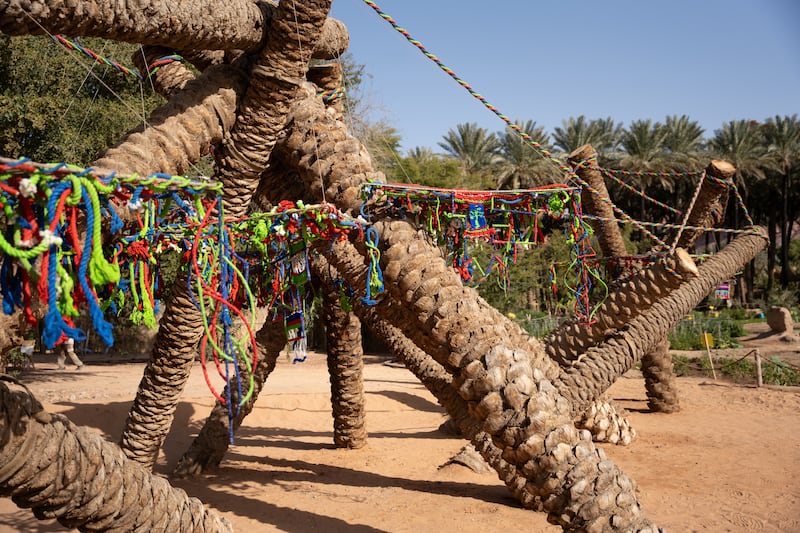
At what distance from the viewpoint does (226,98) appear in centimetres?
515

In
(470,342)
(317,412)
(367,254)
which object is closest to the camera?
(470,342)

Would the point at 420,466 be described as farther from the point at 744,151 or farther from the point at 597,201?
the point at 744,151

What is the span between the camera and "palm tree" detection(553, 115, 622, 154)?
34906 mm

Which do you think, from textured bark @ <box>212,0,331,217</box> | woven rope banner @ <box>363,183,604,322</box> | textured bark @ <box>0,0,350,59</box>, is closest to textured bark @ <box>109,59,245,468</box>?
textured bark @ <box>212,0,331,217</box>

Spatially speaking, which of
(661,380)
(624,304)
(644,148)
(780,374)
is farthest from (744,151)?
(624,304)

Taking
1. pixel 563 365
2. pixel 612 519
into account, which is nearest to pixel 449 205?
pixel 612 519

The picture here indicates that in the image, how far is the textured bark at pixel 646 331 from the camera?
7121mm

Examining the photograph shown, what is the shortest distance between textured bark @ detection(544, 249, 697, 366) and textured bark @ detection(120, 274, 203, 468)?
14.9 feet

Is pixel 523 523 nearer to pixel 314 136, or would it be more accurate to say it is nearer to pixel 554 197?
pixel 554 197

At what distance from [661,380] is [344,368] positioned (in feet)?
19.5

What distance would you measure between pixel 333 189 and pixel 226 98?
1204 millimetres

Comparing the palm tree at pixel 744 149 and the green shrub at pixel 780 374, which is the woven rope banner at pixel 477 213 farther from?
the palm tree at pixel 744 149

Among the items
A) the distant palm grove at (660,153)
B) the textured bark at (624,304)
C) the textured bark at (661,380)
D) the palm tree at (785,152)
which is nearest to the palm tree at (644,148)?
the distant palm grove at (660,153)

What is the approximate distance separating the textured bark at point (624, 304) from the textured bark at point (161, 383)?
14.9 feet
